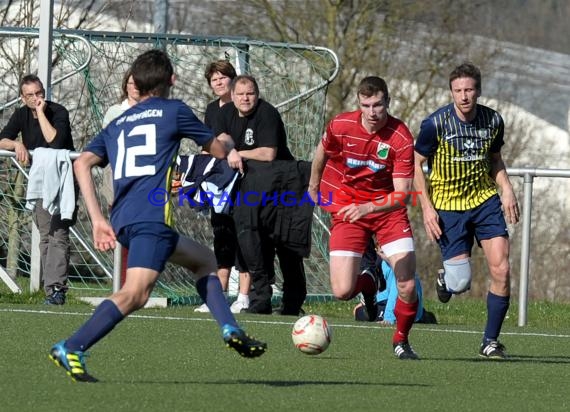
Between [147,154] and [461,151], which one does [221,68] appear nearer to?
[461,151]

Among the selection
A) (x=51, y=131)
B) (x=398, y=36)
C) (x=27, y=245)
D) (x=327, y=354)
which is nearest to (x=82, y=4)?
(x=398, y=36)

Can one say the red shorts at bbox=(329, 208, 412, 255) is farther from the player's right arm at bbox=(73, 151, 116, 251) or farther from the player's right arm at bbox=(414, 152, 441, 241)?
the player's right arm at bbox=(73, 151, 116, 251)

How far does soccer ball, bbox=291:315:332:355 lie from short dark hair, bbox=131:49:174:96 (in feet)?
6.82

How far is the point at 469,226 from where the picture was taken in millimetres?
9406

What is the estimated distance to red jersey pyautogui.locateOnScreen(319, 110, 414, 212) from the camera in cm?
891

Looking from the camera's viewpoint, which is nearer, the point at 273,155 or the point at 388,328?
the point at 388,328

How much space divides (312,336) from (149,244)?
1.87m

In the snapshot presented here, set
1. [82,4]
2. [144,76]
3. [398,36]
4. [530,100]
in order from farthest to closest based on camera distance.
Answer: [530,100] → [398,36] → [82,4] → [144,76]

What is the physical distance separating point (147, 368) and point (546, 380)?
2.30 metres

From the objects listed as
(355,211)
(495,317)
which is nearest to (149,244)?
(355,211)

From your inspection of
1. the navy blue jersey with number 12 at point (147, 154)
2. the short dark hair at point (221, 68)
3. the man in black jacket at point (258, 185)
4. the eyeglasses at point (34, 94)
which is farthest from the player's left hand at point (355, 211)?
the eyeglasses at point (34, 94)

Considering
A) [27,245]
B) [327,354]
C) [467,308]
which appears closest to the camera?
[327,354]

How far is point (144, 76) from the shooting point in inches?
280

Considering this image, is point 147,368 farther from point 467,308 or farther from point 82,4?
point 82,4
